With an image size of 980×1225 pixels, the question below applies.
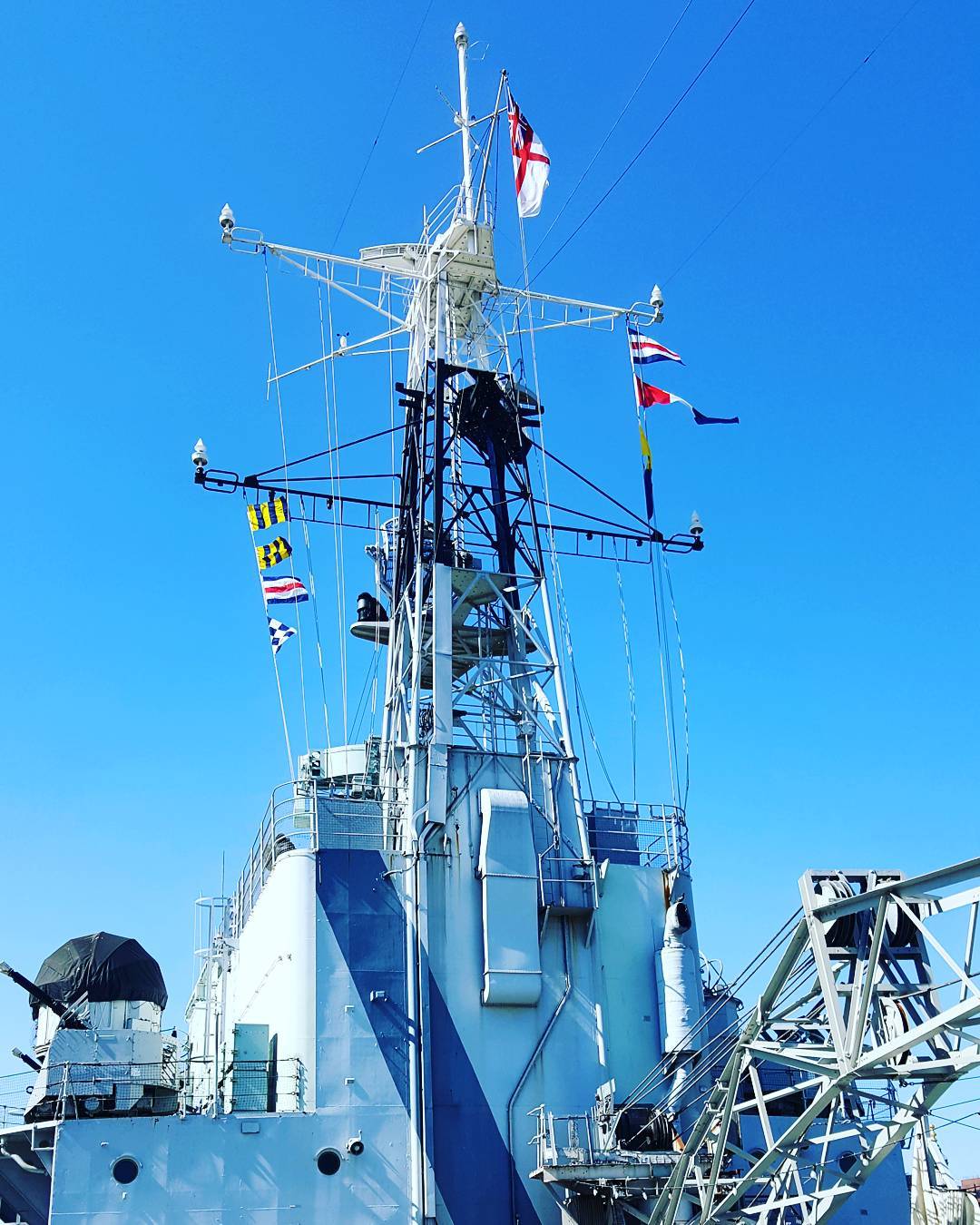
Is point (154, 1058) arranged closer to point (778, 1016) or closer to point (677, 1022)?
point (677, 1022)

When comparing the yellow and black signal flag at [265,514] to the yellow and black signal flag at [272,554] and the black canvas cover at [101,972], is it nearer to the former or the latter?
the yellow and black signal flag at [272,554]

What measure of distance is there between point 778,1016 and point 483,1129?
6.83m

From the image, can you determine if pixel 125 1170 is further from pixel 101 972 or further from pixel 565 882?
pixel 101 972

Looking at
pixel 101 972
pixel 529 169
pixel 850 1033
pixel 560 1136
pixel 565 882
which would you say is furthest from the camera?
pixel 101 972

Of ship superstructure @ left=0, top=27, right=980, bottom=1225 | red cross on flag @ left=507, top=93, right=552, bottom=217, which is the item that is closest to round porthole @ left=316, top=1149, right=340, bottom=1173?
ship superstructure @ left=0, top=27, right=980, bottom=1225

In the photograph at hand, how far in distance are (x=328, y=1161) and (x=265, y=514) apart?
46.5 feet

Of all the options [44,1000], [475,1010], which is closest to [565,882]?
[475,1010]

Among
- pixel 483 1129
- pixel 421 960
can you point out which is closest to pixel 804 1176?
pixel 483 1129

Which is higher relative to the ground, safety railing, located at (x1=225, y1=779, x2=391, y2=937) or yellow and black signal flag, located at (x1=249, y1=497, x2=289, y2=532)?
yellow and black signal flag, located at (x1=249, y1=497, x2=289, y2=532)

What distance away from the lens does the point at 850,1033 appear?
54.3 feet

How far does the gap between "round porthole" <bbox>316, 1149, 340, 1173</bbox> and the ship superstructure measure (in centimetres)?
7

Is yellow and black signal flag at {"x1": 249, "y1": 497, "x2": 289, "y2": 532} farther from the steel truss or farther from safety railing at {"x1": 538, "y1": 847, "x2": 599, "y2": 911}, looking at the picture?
the steel truss

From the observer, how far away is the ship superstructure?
18906 millimetres

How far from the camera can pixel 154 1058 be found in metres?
27.3
